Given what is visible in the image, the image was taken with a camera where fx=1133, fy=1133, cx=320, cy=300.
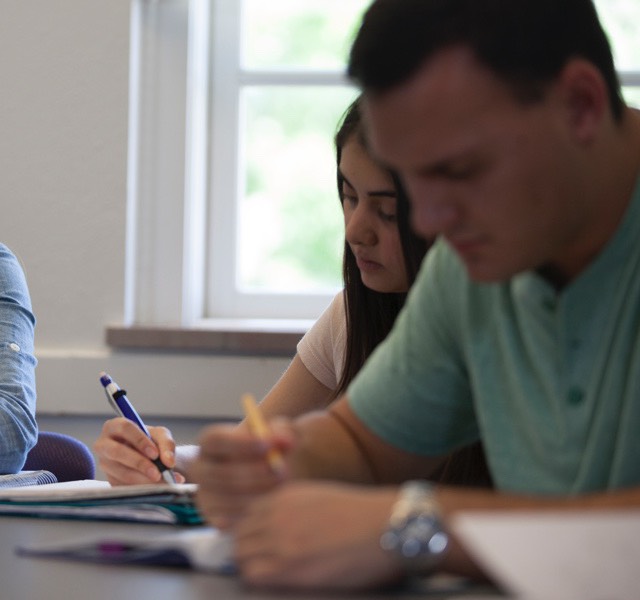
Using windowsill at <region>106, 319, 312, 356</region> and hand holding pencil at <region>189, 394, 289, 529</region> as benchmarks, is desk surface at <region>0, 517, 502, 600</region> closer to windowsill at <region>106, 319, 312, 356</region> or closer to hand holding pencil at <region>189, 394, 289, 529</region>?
hand holding pencil at <region>189, 394, 289, 529</region>

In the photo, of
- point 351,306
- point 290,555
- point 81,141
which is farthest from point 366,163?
point 81,141

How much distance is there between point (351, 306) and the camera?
1.90 m

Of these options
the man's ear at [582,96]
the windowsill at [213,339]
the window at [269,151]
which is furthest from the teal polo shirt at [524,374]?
the window at [269,151]

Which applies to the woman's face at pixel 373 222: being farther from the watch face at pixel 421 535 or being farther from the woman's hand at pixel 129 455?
the watch face at pixel 421 535

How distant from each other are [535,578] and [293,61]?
241 centimetres

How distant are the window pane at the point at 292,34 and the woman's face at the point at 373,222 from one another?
122cm

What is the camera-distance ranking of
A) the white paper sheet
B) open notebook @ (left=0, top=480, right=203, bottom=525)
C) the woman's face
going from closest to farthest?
the white paper sheet
open notebook @ (left=0, top=480, right=203, bottom=525)
the woman's face

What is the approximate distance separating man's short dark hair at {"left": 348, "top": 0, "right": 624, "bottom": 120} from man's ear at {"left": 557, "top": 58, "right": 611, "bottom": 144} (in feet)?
0.04

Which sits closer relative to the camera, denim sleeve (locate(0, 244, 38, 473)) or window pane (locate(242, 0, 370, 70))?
denim sleeve (locate(0, 244, 38, 473))

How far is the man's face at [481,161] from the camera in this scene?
37.4 inches

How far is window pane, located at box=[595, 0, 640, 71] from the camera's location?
2.87 m

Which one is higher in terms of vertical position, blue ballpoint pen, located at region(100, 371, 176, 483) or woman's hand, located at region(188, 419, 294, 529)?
woman's hand, located at region(188, 419, 294, 529)

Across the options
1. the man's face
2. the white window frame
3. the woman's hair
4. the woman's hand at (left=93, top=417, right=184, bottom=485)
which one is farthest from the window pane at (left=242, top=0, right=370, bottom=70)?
the man's face

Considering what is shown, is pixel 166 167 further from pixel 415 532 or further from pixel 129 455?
pixel 415 532
